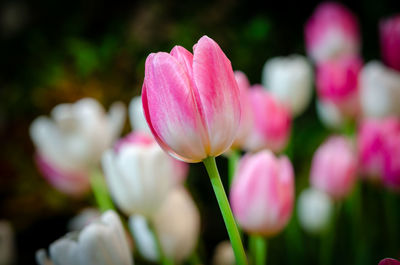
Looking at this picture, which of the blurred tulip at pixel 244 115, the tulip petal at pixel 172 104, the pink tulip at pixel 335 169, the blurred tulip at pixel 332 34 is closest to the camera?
the tulip petal at pixel 172 104

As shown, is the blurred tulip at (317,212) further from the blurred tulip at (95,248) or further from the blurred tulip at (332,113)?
the blurred tulip at (95,248)

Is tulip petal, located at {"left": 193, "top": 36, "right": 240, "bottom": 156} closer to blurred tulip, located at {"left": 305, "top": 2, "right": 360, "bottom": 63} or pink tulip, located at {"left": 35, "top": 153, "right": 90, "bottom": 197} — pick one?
pink tulip, located at {"left": 35, "top": 153, "right": 90, "bottom": 197}

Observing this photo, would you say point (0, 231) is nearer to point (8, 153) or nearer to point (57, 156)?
point (57, 156)

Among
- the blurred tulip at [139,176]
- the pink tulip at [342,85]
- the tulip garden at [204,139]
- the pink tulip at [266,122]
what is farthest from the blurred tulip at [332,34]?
the blurred tulip at [139,176]

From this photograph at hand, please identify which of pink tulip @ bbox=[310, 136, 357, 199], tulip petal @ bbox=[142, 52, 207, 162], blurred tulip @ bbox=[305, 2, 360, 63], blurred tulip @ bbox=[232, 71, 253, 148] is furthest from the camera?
blurred tulip @ bbox=[305, 2, 360, 63]

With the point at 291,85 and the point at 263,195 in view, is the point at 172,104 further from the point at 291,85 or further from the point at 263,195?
the point at 291,85

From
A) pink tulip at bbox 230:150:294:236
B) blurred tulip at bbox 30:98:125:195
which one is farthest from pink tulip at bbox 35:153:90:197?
pink tulip at bbox 230:150:294:236
